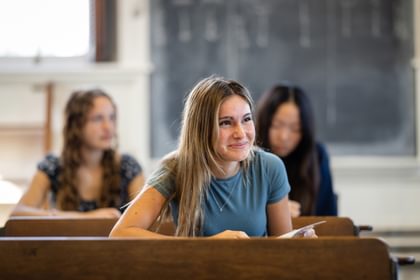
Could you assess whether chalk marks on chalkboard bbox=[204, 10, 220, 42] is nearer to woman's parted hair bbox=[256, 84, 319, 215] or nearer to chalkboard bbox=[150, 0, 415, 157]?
chalkboard bbox=[150, 0, 415, 157]

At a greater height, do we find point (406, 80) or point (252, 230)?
point (406, 80)

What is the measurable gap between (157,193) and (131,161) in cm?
110

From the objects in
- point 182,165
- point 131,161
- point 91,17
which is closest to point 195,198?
point 182,165

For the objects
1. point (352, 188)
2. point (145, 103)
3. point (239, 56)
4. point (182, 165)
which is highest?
point (239, 56)

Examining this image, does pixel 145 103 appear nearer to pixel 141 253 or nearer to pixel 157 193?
pixel 157 193

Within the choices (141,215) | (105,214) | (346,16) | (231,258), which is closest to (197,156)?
(141,215)

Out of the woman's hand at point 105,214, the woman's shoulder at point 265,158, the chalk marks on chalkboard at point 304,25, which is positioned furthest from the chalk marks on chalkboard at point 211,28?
the woman's shoulder at point 265,158

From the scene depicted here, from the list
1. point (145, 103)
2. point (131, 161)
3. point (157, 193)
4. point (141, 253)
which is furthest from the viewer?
point (145, 103)

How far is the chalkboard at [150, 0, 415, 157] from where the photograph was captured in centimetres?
365

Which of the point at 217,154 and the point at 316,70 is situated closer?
the point at 217,154

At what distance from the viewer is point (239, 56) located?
3668 mm

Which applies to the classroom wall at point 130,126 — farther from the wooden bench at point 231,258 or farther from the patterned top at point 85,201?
the wooden bench at point 231,258

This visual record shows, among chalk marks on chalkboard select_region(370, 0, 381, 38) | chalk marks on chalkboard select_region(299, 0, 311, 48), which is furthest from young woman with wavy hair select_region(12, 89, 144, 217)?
chalk marks on chalkboard select_region(370, 0, 381, 38)

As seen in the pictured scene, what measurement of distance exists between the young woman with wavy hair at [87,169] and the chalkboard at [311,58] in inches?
35.5
